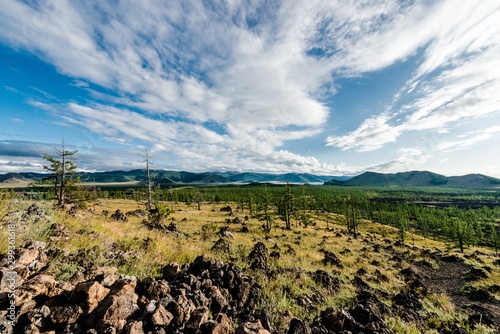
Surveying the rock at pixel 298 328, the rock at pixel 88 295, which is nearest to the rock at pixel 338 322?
the rock at pixel 298 328

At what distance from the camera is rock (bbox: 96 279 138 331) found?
15.5 ft

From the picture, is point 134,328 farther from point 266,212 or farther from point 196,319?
point 266,212

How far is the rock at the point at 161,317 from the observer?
504 centimetres

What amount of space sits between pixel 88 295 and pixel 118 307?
0.75 meters

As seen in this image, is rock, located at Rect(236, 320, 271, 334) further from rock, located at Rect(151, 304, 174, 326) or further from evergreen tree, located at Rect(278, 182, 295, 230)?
evergreen tree, located at Rect(278, 182, 295, 230)

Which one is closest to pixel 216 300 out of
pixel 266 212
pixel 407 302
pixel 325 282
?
pixel 325 282

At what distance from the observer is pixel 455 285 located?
28469 millimetres

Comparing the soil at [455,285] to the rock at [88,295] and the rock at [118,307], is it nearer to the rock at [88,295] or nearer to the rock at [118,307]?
the rock at [118,307]

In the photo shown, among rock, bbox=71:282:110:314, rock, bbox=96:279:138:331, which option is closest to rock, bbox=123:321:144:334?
rock, bbox=96:279:138:331

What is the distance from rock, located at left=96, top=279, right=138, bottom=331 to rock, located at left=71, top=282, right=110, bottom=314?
15 centimetres

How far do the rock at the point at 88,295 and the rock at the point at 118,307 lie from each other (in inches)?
5.8

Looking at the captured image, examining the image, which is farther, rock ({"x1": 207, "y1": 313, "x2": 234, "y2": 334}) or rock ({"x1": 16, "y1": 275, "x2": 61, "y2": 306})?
rock ({"x1": 207, "y1": 313, "x2": 234, "y2": 334})

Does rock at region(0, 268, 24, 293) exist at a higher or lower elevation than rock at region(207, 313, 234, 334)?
higher

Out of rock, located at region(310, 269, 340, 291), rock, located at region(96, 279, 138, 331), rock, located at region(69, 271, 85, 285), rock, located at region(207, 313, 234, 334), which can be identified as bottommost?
rock, located at region(310, 269, 340, 291)
